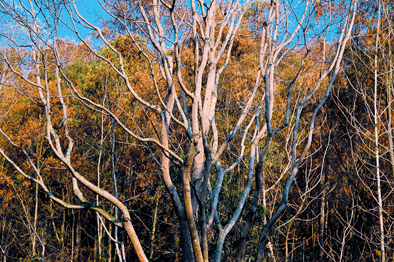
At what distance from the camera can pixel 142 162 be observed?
11.7 meters

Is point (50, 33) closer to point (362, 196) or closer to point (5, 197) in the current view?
point (362, 196)

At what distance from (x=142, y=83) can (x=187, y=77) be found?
1.46 metres

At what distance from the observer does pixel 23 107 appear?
12.1 meters

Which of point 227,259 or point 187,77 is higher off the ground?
point 187,77

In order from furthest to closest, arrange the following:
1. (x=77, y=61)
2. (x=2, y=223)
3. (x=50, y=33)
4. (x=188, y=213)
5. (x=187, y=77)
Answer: (x=77, y=61) < (x=2, y=223) < (x=187, y=77) < (x=50, y=33) < (x=188, y=213)

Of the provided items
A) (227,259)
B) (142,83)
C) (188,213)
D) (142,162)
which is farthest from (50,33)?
(142,162)

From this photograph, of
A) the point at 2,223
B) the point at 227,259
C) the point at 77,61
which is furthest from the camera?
the point at 77,61

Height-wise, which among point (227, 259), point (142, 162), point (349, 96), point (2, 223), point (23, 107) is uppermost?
point (23, 107)

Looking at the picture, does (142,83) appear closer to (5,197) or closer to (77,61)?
(77,61)

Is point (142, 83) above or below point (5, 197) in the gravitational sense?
above

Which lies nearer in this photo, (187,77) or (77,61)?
(187,77)

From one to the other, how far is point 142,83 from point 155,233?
4587mm

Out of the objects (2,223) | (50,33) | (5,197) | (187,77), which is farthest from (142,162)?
(50,33)

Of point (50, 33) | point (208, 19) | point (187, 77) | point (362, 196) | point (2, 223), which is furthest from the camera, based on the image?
point (2, 223)
